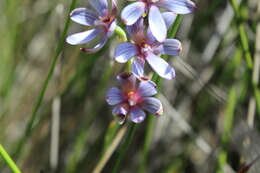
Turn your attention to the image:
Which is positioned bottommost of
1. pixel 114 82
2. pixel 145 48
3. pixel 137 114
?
pixel 114 82

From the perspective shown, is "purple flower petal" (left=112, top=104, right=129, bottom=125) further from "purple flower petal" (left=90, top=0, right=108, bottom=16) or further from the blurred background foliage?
the blurred background foliage

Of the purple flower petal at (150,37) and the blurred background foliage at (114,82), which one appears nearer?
the purple flower petal at (150,37)

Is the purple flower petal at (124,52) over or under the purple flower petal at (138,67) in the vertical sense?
over

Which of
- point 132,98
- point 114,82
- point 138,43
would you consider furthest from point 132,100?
point 114,82

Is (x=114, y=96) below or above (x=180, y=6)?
below

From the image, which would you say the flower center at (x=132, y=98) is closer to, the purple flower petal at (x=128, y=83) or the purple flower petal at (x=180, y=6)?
the purple flower petal at (x=128, y=83)

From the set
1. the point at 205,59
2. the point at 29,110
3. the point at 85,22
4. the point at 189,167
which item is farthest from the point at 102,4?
the point at 29,110

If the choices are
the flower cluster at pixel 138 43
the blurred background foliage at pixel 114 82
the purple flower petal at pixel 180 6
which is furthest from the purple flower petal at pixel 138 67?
the blurred background foliage at pixel 114 82

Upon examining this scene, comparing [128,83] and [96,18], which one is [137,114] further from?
[96,18]
